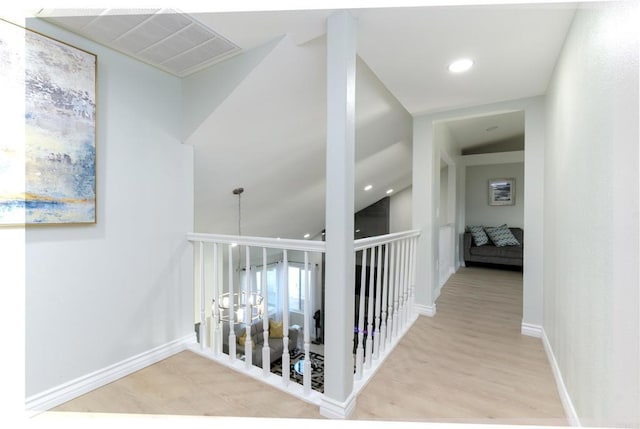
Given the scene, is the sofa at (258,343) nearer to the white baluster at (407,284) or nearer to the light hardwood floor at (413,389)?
the white baluster at (407,284)

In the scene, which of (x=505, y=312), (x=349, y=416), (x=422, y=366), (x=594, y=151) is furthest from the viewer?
(x=505, y=312)

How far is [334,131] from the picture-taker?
1.52 meters

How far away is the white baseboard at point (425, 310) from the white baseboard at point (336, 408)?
67.2 inches

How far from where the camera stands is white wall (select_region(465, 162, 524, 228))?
5.80 m

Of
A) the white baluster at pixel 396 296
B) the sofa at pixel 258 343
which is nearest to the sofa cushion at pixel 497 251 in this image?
the white baluster at pixel 396 296

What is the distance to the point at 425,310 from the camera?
2998mm

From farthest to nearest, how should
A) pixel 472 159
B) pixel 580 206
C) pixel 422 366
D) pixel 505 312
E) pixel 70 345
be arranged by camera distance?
1. pixel 472 159
2. pixel 505 312
3. pixel 422 366
4. pixel 70 345
5. pixel 580 206

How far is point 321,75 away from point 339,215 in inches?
52.8

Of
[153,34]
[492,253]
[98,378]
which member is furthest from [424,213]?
[492,253]

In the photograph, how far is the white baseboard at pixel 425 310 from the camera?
9.78 ft

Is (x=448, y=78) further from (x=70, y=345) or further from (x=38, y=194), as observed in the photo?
(x=70, y=345)

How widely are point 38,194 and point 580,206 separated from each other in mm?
2819

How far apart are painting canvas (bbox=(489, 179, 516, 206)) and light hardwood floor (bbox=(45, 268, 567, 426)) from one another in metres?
4.21

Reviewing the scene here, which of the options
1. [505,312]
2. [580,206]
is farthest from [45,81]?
[505,312]
